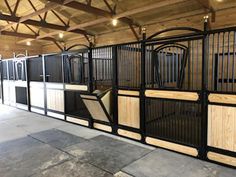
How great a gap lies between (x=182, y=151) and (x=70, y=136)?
212 centimetres

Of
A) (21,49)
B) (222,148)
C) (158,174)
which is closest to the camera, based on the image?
(158,174)

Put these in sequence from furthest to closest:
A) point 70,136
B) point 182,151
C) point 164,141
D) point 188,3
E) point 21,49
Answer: point 21,49 → point 188,3 → point 70,136 → point 164,141 → point 182,151

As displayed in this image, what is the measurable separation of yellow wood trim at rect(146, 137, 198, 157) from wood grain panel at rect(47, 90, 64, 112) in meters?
2.67

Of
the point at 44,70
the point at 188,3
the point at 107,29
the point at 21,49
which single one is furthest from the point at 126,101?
the point at 21,49

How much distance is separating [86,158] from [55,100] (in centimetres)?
282

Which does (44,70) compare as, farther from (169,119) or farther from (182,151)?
(182,151)

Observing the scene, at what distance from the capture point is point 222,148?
259 cm

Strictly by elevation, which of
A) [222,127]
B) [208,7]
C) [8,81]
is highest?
[208,7]

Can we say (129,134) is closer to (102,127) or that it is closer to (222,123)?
(102,127)

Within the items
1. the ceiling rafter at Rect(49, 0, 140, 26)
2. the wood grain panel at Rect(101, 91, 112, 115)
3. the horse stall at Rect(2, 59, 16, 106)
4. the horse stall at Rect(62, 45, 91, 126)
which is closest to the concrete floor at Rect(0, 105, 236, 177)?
the wood grain panel at Rect(101, 91, 112, 115)

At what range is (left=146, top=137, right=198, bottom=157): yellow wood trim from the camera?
2849 millimetres

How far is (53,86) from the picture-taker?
17.4 ft

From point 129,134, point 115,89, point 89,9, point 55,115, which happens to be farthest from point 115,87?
point 89,9

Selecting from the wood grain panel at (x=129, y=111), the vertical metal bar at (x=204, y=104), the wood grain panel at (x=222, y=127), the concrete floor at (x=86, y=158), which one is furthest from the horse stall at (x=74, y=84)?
the wood grain panel at (x=222, y=127)
